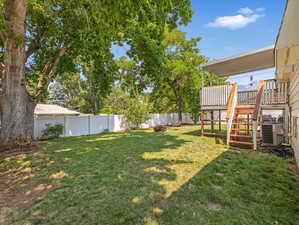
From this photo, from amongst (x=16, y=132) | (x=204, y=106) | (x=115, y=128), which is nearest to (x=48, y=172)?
(x=16, y=132)

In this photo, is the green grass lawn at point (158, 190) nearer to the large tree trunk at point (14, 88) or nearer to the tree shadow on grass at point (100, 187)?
the tree shadow on grass at point (100, 187)

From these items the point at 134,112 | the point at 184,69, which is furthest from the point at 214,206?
the point at 184,69

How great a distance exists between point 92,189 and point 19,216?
0.99 meters

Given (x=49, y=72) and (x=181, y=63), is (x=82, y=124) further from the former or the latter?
(x=181, y=63)

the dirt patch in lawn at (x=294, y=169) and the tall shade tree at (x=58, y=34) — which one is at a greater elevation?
the tall shade tree at (x=58, y=34)

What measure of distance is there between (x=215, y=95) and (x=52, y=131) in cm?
944

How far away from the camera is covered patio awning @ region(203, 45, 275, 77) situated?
242 inches

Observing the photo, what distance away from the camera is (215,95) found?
683 cm

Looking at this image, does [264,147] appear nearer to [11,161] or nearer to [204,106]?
[204,106]

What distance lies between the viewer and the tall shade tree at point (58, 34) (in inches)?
157

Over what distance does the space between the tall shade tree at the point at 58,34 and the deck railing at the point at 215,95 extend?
282 centimetres

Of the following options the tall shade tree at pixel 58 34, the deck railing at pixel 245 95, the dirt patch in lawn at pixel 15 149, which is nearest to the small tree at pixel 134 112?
the tall shade tree at pixel 58 34

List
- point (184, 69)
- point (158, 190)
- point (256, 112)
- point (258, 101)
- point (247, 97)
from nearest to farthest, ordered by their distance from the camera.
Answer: point (158, 190) → point (256, 112) → point (258, 101) → point (247, 97) → point (184, 69)

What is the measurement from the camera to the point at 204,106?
7188 millimetres
